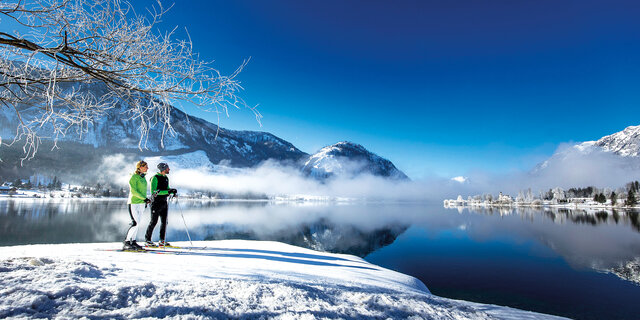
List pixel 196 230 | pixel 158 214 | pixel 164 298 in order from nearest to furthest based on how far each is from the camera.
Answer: pixel 164 298
pixel 158 214
pixel 196 230

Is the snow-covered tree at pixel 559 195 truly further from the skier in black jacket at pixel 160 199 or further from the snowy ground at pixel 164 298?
the skier in black jacket at pixel 160 199

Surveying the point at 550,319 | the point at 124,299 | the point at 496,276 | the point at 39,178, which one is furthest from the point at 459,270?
the point at 39,178

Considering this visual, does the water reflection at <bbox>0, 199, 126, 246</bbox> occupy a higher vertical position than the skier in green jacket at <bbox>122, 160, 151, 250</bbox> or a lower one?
lower

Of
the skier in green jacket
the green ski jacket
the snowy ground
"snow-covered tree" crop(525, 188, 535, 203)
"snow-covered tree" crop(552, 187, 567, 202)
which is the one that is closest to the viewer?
the snowy ground

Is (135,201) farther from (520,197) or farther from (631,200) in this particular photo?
(520,197)

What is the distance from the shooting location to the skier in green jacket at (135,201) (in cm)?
816

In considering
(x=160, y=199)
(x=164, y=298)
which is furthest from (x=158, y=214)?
(x=164, y=298)

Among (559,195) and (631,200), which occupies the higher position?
(559,195)

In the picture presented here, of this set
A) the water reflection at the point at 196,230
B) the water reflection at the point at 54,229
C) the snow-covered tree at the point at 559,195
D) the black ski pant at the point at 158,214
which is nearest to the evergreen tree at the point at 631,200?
the snow-covered tree at the point at 559,195

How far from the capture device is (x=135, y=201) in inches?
330

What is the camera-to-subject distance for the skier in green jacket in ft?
26.8

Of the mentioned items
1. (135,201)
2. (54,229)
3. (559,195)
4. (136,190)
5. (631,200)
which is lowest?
(54,229)

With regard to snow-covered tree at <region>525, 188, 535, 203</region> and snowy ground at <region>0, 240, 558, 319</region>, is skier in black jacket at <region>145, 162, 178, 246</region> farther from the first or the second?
snow-covered tree at <region>525, 188, 535, 203</region>

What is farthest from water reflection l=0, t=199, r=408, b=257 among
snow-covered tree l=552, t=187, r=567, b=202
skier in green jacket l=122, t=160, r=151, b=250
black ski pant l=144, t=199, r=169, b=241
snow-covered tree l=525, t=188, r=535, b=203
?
snow-covered tree l=525, t=188, r=535, b=203
